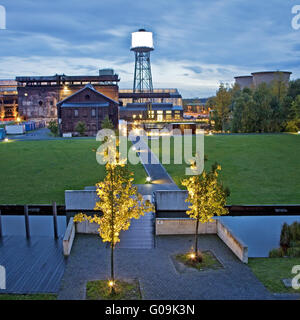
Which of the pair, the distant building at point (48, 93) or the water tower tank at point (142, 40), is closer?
the distant building at point (48, 93)

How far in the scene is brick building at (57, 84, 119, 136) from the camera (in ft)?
169

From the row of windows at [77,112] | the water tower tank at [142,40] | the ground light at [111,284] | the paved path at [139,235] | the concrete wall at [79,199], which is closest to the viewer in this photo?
the ground light at [111,284]

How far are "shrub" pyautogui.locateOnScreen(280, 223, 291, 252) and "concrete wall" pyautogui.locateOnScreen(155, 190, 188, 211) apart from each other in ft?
16.2

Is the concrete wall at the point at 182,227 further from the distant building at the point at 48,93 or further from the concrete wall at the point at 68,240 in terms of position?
the distant building at the point at 48,93

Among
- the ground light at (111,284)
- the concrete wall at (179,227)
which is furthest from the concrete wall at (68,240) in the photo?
the concrete wall at (179,227)

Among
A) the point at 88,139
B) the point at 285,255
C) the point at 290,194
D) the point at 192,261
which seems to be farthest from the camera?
the point at 88,139

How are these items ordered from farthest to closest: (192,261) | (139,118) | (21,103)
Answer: (139,118), (21,103), (192,261)

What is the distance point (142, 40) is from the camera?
242 ft

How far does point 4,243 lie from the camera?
13609mm

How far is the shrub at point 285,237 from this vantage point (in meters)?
14.6

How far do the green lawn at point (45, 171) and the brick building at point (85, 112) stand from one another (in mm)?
13101

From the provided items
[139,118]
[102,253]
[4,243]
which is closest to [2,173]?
[4,243]
